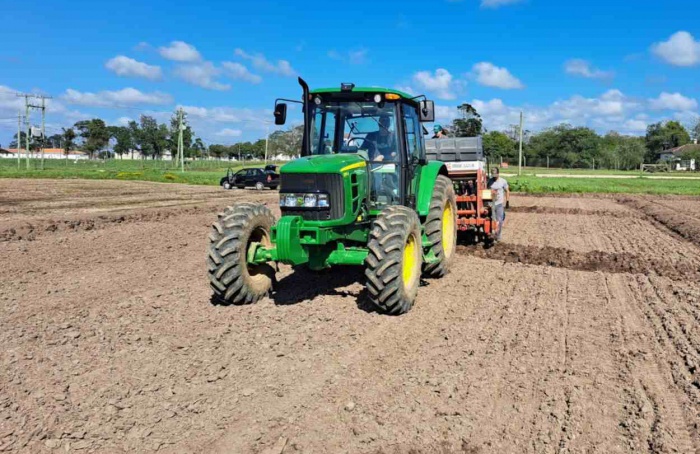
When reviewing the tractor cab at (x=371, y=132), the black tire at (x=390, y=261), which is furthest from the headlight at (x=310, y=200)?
the tractor cab at (x=371, y=132)

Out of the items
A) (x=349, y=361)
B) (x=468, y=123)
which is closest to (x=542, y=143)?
(x=468, y=123)

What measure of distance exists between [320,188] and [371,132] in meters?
1.45

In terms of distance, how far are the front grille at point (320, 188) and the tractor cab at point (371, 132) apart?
0.77 m

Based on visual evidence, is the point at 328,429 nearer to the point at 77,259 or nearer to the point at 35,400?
the point at 35,400

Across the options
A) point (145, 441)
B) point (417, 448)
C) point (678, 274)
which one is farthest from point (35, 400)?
point (678, 274)

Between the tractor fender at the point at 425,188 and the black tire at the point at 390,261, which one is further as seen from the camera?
the tractor fender at the point at 425,188

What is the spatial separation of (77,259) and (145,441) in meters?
7.17

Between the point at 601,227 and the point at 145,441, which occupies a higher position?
the point at 601,227

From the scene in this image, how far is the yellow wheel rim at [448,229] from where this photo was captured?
9.02 meters

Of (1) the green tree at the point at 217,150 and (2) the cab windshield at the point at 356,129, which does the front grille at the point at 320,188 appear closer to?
(2) the cab windshield at the point at 356,129

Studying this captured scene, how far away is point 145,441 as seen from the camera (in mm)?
3658

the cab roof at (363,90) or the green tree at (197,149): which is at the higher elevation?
the green tree at (197,149)

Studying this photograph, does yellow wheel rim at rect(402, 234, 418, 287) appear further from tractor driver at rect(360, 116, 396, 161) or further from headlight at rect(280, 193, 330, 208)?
tractor driver at rect(360, 116, 396, 161)

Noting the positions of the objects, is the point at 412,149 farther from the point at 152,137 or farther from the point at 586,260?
the point at 152,137
